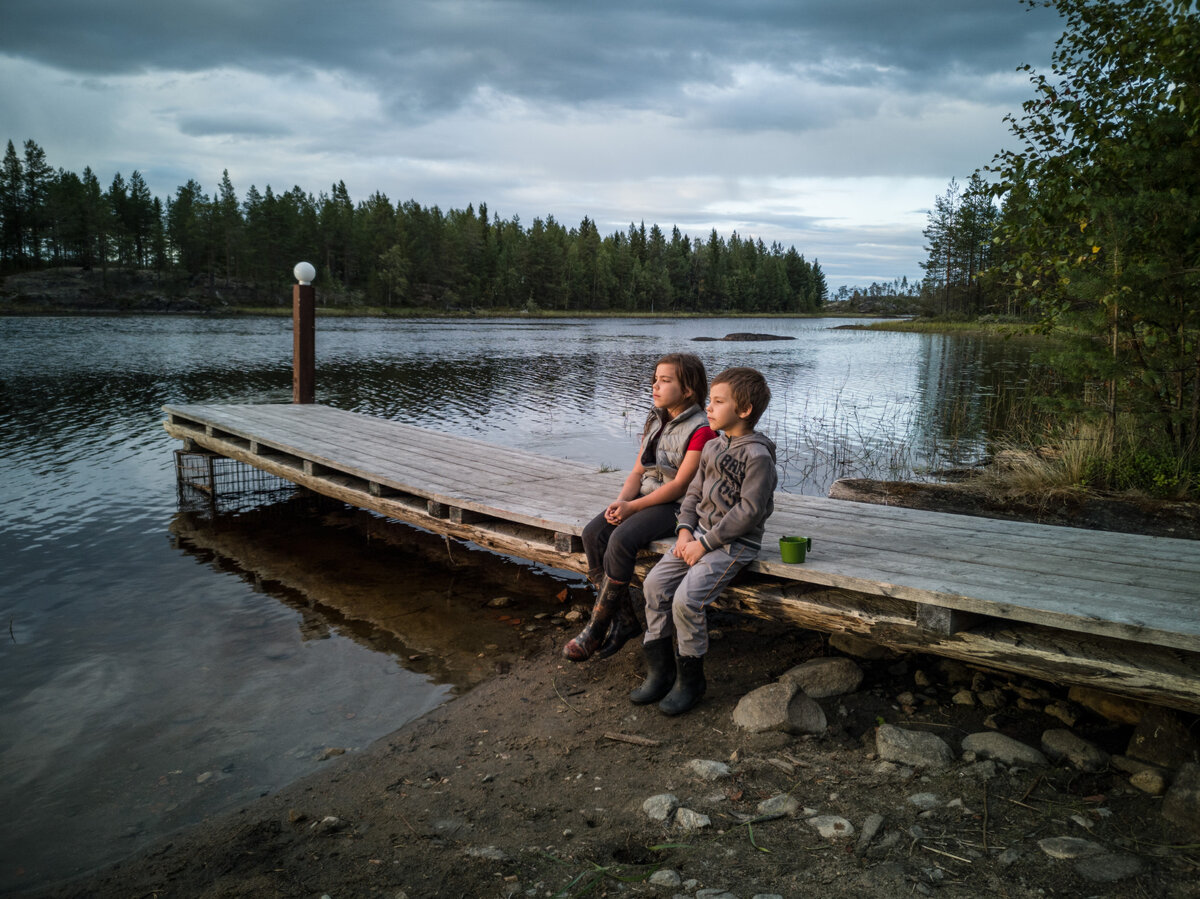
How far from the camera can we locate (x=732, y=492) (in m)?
4.11

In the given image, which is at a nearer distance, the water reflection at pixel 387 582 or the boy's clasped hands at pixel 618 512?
the boy's clasped hands at pixel 618 512

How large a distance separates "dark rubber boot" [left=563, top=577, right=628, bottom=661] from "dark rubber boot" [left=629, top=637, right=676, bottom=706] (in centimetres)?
55

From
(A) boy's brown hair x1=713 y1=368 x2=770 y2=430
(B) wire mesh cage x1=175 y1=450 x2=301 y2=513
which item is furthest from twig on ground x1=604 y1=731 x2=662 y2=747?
(B) wire mesh cage x1=175 y1=450 x2=301 y2=513

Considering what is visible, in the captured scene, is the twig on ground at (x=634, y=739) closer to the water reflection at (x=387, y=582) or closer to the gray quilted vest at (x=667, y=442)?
the water reflection at (x=387, y=582)

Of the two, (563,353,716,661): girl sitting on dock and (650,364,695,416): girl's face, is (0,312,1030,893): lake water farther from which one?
(650,364,695,416): girl's face

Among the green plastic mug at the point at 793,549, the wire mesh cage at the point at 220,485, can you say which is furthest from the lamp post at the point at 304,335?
the green plastic mug at the point at 793,549

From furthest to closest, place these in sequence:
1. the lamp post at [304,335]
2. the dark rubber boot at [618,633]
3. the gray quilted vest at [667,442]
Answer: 1. the lamp post at [304,335]
2. the dark rubber boot at [618,633]
3. the gray quilted vest at [667,442]

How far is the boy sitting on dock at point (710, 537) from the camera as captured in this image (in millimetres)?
3990

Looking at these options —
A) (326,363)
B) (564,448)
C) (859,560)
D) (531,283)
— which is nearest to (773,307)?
(531,283)

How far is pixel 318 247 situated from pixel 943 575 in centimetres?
9209

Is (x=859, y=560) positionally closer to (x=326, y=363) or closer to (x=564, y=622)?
(x=564, y=622)

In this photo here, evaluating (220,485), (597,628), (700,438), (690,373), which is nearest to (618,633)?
(597,628)

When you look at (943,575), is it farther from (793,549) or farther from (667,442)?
(667,442)

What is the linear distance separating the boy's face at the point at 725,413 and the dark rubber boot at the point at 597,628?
1.30 m
